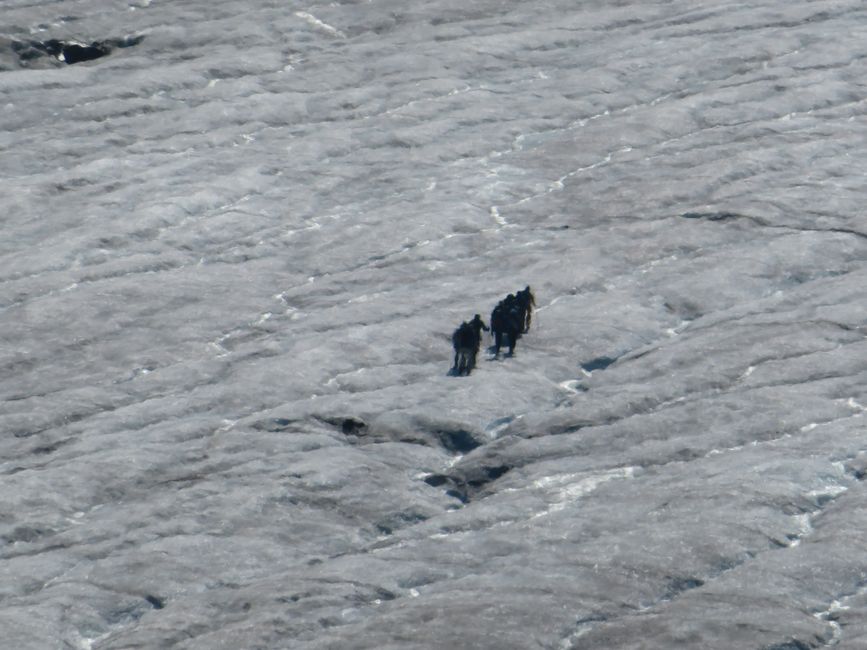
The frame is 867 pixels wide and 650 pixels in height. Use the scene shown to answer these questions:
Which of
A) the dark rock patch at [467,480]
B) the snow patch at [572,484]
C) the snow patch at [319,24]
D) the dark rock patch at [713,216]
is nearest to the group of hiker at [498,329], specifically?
the dark rock patch at [467,480]

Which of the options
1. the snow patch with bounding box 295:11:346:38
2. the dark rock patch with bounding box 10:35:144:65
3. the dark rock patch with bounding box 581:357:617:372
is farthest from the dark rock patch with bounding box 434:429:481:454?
→ the dark rock patch with bounding box 10:35:144:65

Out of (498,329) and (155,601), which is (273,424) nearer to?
(498,329)

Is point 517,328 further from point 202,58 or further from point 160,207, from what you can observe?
point 202,58

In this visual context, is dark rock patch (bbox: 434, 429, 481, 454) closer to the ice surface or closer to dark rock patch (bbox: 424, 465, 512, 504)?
the ice surface

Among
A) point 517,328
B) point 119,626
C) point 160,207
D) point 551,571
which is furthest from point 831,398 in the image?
point 160,207

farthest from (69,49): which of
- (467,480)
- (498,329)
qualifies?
(467,480)

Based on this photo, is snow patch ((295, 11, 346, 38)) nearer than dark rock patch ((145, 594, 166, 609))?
No
